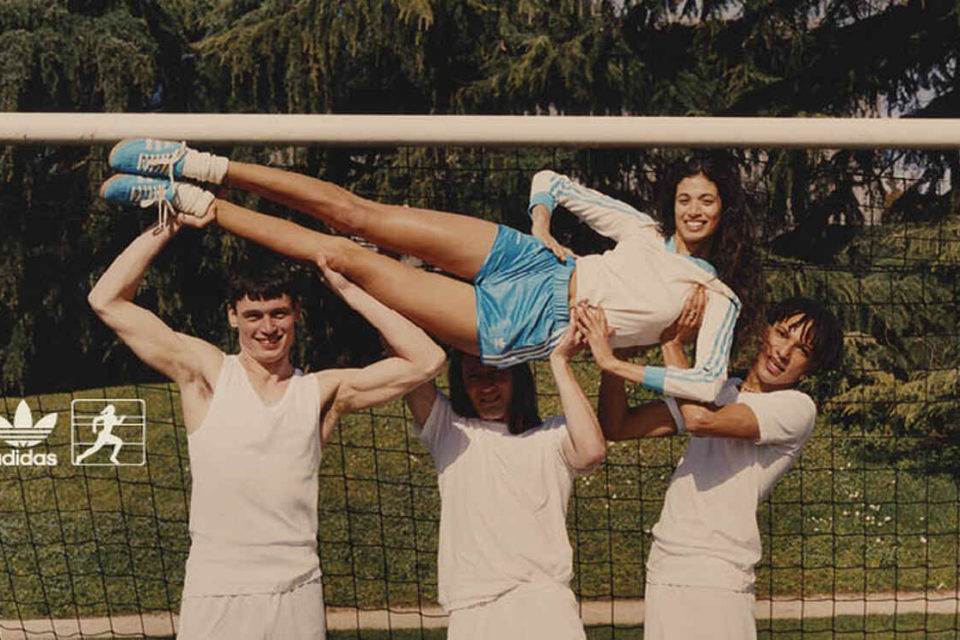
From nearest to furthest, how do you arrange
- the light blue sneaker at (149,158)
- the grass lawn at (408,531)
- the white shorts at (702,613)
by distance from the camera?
the light blue sneaker at (149,158) → the white shorts at (702,613) → the grass lawn at (408,531)

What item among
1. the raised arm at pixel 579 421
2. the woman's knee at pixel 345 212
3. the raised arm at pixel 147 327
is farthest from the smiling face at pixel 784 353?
the raised arm at pixel 147 327

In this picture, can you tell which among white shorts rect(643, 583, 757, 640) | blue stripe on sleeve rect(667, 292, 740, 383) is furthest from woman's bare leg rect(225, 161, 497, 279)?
white shorts rect(643, 583, 757, 640)

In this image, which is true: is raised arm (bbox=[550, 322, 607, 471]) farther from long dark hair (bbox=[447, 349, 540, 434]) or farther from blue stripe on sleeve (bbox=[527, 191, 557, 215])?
blue stripe on sleeve (bbox=[527, 191, 557, 215])

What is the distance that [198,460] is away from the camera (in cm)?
316

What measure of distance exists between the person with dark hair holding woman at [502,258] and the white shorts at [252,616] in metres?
0.92

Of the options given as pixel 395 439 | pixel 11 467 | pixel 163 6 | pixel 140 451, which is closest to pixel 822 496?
pixel 395 439

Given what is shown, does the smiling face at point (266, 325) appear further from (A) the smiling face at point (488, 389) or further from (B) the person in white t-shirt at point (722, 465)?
(B) the person in white t-shirt at point (722, 465)

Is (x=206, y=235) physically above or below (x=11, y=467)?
above

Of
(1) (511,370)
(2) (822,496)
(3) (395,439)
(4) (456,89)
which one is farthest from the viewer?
(4) (456,89)

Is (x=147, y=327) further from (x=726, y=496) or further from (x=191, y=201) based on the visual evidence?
(x=726, y=496)

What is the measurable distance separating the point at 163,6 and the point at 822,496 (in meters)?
10.1

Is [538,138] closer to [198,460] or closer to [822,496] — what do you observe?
[198,460]

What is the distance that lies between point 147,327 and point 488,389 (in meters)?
1.06

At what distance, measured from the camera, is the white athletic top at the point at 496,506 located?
10.4 feet
